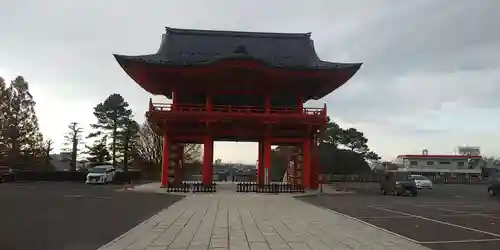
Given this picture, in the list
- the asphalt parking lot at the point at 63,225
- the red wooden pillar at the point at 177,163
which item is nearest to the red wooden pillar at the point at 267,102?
the red wooden pillar at the point at 177,163

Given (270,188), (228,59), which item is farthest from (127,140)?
(270,188)

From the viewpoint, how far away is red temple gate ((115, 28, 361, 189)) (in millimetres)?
30578

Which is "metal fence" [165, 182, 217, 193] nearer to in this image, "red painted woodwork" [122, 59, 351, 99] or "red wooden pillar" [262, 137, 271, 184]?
"red wooden pillar" [262, 137, 271, 184]

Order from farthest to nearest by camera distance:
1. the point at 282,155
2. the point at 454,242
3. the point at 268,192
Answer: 1. the point at 282,155
2. the point at 268,192
3. the point at 454,242

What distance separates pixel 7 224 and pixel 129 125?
4415 cm

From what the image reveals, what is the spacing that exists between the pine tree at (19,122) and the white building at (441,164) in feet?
206

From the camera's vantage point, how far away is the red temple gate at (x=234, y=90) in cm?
3058

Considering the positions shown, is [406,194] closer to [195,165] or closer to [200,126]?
[200,126]

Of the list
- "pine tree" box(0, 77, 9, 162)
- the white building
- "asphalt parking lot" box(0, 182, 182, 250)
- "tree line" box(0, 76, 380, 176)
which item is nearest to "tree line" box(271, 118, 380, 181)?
"tree line" box(0, 76, 380, 176)

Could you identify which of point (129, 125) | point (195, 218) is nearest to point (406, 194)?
point (195, 218)

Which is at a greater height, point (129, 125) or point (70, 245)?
point (129, 125)

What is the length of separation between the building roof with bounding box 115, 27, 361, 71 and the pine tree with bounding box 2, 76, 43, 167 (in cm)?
1782

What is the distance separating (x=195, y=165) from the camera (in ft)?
220

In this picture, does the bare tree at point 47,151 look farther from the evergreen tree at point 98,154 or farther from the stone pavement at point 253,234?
the stone pavement at point 253,234
